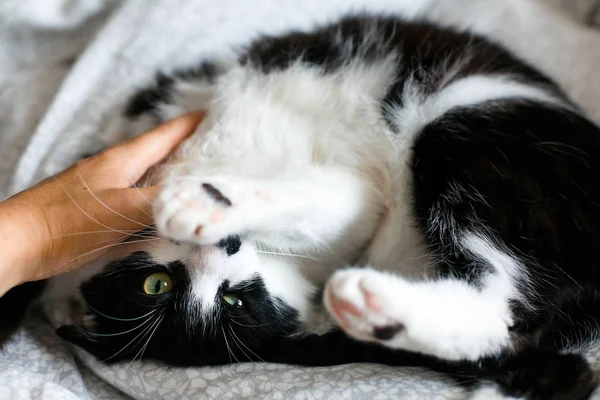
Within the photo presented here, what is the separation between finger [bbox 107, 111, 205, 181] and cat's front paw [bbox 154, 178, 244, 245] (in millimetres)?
272

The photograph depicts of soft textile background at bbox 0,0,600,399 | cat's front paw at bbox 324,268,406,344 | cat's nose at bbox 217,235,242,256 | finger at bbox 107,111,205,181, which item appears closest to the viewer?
cat's front paw at bbox 324,268,406,344

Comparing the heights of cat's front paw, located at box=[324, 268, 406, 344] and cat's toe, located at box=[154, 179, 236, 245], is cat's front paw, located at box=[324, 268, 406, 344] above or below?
above

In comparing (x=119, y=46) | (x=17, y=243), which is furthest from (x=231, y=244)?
(x=119, y=46)

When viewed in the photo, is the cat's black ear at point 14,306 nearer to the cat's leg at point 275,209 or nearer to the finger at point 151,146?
the finger at point 151,146

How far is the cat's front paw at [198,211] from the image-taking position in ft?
2.86

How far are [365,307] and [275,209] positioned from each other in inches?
11.0

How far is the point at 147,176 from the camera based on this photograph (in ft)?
3.98

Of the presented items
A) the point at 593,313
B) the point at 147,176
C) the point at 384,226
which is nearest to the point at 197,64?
the point at 147,176

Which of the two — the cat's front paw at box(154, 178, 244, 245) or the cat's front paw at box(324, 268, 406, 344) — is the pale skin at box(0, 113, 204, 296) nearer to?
the cat's front paw at box(154, 178, 244, 245)

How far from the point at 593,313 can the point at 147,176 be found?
962 millimetres

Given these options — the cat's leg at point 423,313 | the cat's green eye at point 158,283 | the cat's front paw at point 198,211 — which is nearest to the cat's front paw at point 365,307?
the cat's leg at point 423,313

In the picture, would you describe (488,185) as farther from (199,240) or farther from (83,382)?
(83,382)

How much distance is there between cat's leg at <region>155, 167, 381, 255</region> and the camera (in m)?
0.88

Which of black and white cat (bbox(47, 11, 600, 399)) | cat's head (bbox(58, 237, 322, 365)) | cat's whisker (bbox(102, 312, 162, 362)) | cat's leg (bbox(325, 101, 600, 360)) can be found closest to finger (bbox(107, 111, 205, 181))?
black and white cat (bbox(47, 11, 600, 399))
